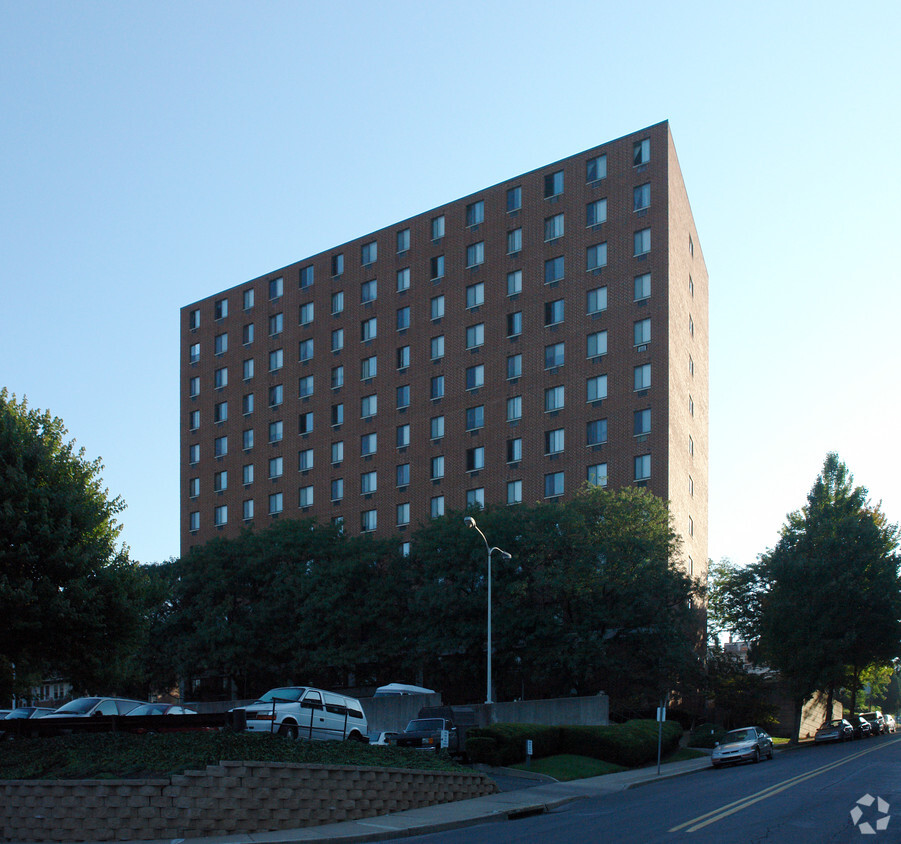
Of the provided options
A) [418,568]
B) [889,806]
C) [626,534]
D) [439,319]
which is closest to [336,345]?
[439,319]

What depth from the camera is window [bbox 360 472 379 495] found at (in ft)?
251

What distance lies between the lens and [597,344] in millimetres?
67500

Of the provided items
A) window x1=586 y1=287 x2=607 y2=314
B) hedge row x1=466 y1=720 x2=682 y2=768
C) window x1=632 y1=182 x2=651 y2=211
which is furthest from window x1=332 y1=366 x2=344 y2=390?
hedge row x1=466 y1=720 x2=682 y2=768

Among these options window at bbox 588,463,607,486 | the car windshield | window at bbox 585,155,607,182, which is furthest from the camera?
window at bbox 585,155,607,182

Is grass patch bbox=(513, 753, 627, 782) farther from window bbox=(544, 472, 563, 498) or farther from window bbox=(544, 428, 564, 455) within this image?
window bbox=(544, 428, 564, 455)

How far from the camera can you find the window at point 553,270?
70438 mm

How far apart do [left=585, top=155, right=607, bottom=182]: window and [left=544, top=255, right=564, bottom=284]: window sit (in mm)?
5546

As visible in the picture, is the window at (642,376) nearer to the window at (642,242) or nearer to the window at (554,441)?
the window at (554,441)

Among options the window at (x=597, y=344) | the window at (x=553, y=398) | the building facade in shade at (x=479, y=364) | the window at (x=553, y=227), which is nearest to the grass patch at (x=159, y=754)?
the building facade in shade at (x=479, y=364)

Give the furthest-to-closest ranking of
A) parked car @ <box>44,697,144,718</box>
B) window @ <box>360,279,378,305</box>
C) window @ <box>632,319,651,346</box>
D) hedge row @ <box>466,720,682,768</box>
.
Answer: window @ <box>360,279,378,305</box>
window @ <box>632,319,651,346</box>
hedge row @ <box>466,720,682,768</box>
parked car @ <box>44,697,144,718</box>

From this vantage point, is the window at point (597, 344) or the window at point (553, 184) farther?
the window at point (553, 184)

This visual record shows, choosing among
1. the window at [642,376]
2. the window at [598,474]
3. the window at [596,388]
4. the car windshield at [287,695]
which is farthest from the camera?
the window at [596,388]

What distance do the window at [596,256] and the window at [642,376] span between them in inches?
300

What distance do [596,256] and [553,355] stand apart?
697 cm
